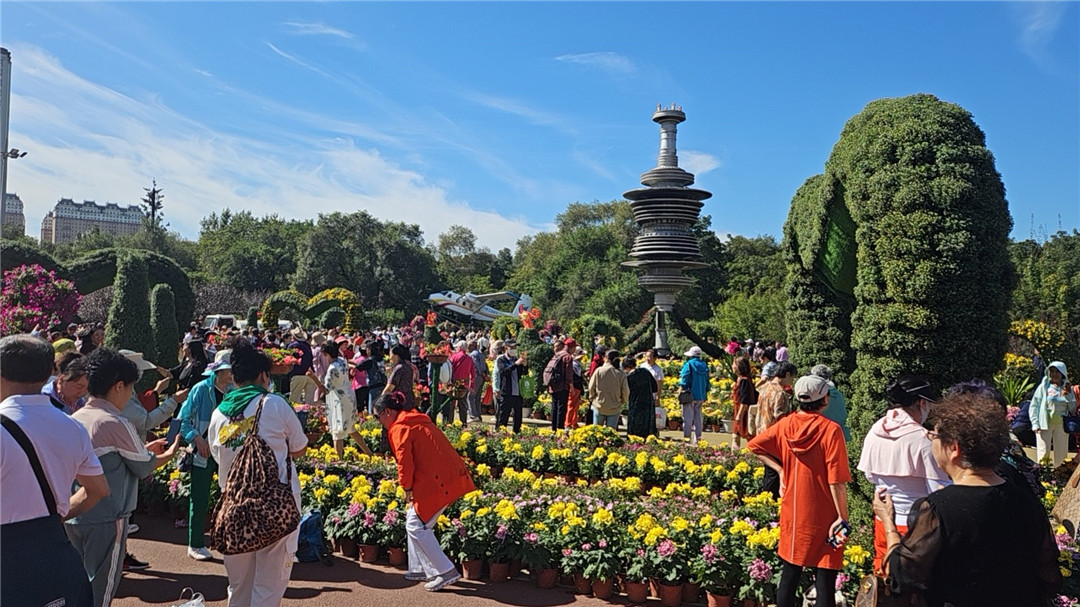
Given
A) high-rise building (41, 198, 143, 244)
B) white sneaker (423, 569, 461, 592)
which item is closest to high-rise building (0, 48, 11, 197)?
white sneaker (423, 569, 461, 592)

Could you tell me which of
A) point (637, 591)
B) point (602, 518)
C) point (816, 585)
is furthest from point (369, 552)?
point (816, 585)

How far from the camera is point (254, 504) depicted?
3.90 metres

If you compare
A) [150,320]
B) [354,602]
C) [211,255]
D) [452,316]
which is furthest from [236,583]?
[211,255]

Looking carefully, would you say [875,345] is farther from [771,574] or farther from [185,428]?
[185,428]

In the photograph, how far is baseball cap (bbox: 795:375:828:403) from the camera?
416cm

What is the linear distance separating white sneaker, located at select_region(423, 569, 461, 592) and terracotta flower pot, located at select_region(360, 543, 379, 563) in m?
0.73

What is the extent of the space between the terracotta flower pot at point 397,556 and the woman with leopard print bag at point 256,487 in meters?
1.82

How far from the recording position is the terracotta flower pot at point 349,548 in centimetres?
617

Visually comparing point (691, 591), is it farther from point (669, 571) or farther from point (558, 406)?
point (558, 406)

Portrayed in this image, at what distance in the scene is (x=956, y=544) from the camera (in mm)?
2438

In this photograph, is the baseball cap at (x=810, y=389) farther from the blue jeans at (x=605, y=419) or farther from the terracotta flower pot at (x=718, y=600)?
the blue jeans at (x=605, y=419)

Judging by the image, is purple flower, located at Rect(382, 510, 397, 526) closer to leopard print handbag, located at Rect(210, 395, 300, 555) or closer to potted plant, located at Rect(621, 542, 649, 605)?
potted plant, located at Rect(621, 542, 649, 605)

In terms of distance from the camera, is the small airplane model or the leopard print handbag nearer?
the leopard print handbag

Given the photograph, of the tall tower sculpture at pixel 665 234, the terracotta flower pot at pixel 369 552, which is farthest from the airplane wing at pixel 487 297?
the terracotta flower pot at pixel 369 552
